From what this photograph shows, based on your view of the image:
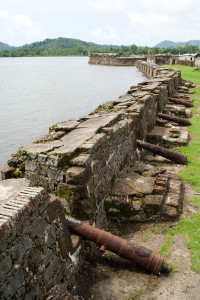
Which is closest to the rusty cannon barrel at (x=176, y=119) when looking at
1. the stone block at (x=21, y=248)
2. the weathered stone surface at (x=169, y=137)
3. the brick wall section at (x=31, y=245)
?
the weathered stone surface at (x=169, y=137)

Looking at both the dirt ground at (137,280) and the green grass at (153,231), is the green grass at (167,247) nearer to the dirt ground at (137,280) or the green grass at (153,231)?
the dirt ground at (137,280)

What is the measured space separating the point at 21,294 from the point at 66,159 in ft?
6.96

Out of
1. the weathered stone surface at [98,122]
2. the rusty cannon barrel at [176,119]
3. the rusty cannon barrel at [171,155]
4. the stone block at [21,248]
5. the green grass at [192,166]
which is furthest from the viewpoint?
the rusty cannon barrel at [176,119]

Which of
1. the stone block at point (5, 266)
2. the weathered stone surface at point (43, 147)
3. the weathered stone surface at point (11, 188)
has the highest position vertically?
the weathered stone surface at point (43, 147)

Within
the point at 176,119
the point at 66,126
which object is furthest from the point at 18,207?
the point at 176,119

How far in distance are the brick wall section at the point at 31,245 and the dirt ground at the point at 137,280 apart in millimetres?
547

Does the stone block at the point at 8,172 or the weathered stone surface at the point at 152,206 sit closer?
the stone block at the point at 8,172

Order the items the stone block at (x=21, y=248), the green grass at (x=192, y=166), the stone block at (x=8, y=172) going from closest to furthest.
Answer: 1. the stone block at (x=21, y=248)
2. the stone block at (x=8, y=172)
3. the green grass at (x=192, y=166)

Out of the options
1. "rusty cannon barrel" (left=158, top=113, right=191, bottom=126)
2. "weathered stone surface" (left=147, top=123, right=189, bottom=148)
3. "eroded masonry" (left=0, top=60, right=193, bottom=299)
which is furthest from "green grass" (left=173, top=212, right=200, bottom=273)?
"rusty cannon barrel" (left=158, top=113, right=191, bottom=126)

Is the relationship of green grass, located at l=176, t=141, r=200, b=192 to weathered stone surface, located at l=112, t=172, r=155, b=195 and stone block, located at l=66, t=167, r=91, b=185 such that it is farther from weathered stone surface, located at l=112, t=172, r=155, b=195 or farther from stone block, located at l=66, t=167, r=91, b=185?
stone block, located at l=66, t=167, r=91, b=185

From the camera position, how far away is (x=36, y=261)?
10.4 ft

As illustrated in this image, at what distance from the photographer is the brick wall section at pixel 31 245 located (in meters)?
2.71

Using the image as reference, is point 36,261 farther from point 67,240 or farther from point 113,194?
point 113,194

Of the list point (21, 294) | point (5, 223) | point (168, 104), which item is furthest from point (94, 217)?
point (168, 104)
